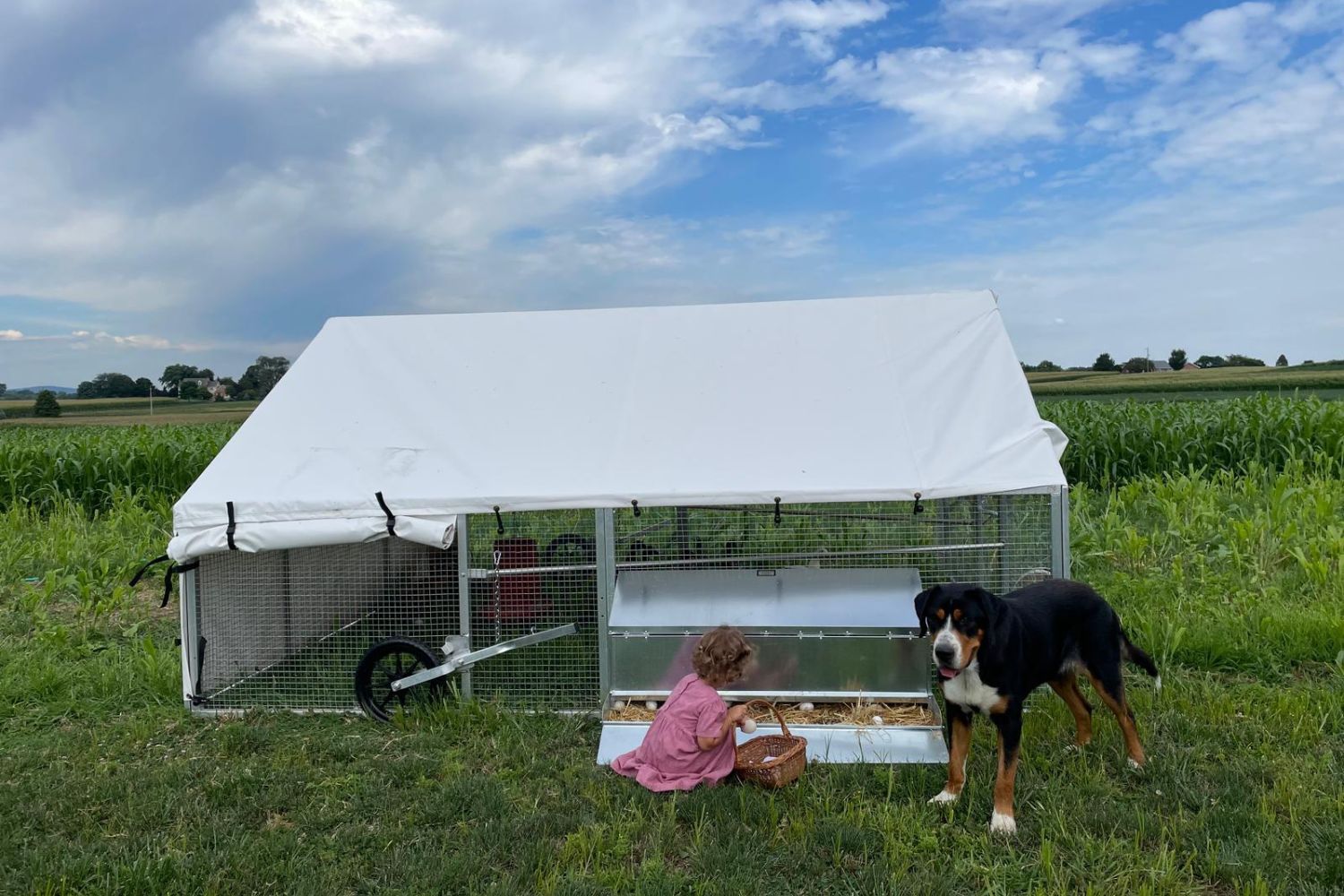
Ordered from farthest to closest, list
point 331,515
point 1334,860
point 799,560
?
point 799,560 → point 331,515 → point 1334,860

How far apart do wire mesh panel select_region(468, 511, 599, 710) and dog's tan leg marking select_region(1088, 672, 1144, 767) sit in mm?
2598

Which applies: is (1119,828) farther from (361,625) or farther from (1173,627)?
(361,625)

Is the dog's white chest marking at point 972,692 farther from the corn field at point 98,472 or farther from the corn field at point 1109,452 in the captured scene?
the corn field at point 98,472

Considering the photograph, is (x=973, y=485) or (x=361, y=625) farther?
(x=361, y=625)

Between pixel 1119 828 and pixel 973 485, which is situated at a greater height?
pixel 973 485

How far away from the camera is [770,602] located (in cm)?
500

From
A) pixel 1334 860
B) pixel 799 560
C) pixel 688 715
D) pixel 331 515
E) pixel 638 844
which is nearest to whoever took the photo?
pixel 1334 860

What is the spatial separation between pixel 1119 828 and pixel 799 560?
91.9 inches

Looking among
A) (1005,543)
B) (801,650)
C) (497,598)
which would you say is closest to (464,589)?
(497,598)

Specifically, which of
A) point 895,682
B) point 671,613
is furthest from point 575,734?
point 895,682

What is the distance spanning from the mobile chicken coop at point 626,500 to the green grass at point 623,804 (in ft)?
1.45

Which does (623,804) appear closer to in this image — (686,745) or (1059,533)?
(686,745)

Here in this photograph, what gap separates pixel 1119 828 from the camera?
380 centimetres

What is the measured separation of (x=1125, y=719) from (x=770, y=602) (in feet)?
5.81
